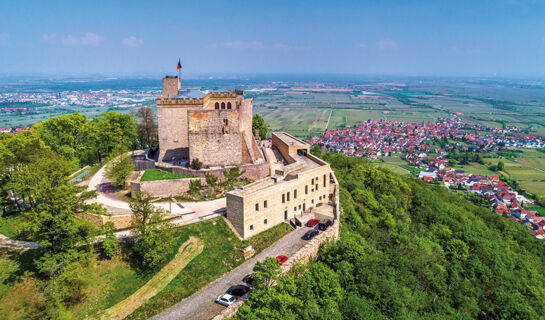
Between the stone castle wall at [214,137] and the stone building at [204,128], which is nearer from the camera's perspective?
the stone castle wall at [214,137]

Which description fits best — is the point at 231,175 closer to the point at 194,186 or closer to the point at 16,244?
the point at 194,186

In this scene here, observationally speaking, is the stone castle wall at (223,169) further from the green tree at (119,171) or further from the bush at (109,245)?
the bush at (109,245)

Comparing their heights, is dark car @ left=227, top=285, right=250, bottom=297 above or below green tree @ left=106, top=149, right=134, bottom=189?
below

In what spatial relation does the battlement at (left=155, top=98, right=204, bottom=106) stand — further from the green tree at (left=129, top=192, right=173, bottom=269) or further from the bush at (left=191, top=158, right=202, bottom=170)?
the green tree at (left=129, top=192, right=173, bottom=269)

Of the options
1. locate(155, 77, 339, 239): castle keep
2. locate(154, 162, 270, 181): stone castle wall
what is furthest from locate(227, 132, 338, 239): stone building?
locate(154, 162, 270, 181): stone castle wall

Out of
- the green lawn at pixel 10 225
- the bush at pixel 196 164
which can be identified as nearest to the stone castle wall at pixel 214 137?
the bush at pixel 196 164

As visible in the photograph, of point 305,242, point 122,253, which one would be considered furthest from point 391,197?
point 122,253

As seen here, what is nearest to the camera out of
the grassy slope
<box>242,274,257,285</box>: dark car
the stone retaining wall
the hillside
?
the stone retaining wall
